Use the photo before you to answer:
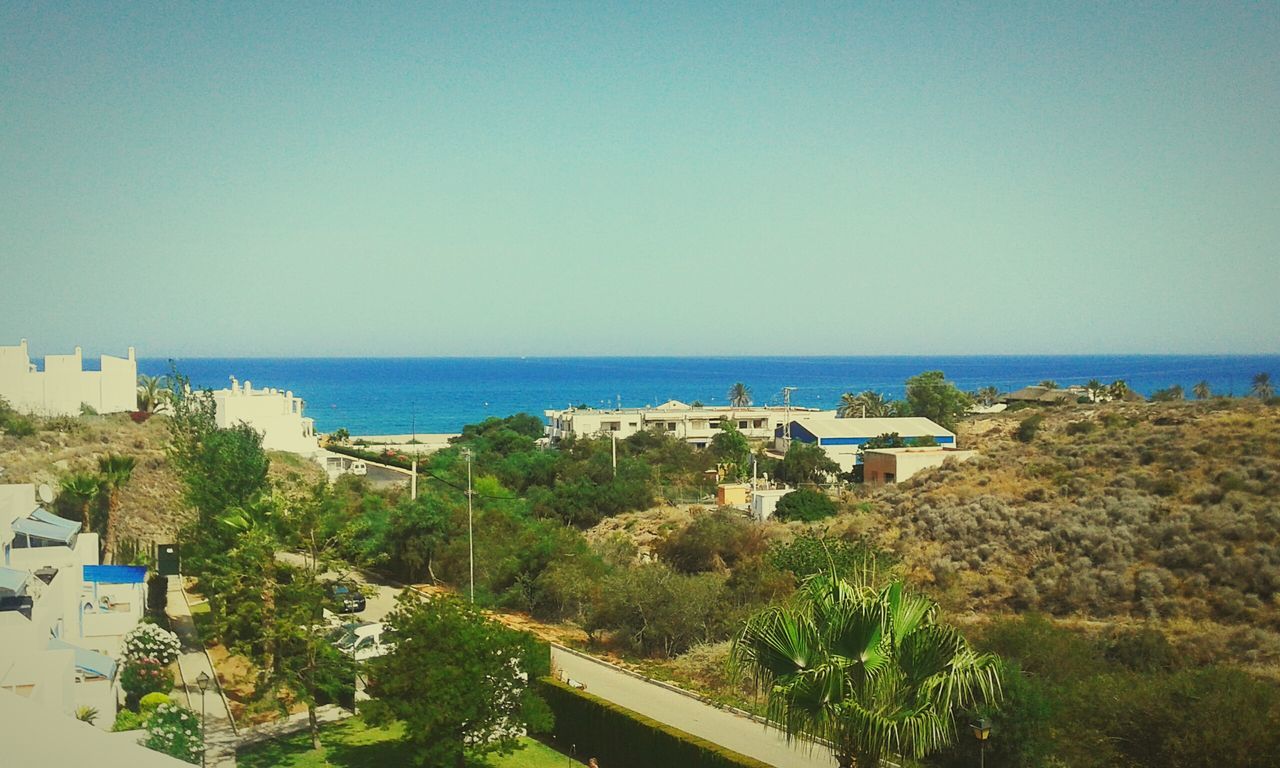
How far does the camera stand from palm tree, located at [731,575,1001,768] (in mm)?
8164

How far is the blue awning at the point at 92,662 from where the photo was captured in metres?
15.1

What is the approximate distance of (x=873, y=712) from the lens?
26.9 feet

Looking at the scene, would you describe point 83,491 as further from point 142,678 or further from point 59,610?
point 142,678

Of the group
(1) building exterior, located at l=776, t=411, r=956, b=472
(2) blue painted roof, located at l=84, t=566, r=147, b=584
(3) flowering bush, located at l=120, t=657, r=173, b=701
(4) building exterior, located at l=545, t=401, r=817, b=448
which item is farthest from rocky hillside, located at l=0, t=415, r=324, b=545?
(4) building exterior, located at l=545, t=401, r=817, b=448

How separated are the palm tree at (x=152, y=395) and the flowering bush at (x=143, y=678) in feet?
92.1

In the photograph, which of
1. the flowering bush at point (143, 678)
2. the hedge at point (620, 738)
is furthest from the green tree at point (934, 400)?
the flowering bush at point (143, 678)

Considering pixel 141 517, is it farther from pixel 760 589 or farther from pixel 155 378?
pixel 760 589

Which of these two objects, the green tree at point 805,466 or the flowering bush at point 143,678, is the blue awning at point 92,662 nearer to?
the flowering bush at point 143,678

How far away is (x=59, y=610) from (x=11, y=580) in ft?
6.38

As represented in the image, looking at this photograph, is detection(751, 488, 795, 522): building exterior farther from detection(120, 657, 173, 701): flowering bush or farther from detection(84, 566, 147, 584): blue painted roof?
detection(120, 657, 173, 701): flowering bush

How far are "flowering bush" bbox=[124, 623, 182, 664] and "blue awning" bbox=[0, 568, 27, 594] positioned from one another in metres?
2.24

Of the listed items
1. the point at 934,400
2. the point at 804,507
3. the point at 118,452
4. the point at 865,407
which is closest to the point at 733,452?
the point at 865,407

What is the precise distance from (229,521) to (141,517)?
1430 cm

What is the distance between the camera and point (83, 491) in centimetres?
2542
